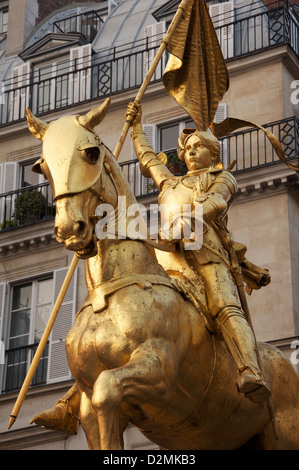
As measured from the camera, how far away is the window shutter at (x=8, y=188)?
23.9 meters

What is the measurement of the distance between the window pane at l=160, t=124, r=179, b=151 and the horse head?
15.1 meters

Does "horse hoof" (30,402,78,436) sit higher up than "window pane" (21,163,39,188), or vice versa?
"window pane" (21,163,39,188)

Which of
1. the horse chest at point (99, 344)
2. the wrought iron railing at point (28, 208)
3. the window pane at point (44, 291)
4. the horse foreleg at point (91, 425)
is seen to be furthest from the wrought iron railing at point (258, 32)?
the horse foreleg at point (91, 425)

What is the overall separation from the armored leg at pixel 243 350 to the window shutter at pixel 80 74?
17.1m

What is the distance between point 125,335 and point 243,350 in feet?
3.29

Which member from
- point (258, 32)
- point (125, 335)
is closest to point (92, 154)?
point (125, 335)

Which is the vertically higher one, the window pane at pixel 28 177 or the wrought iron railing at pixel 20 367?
the window pane at pixel 28 177

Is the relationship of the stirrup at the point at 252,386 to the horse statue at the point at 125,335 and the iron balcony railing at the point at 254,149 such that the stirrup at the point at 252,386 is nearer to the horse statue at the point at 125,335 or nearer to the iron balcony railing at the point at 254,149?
the horse statue at the point at 125,335

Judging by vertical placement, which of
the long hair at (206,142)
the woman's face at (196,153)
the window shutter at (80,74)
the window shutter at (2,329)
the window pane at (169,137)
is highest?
the window shutter at (80,74)

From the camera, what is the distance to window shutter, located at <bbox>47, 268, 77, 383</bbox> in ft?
69.2

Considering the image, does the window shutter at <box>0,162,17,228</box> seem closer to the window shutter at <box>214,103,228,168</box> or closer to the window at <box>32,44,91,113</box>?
the window at <box>32,44,91,113</box>

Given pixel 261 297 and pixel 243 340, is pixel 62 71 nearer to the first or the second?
pixel 261 297

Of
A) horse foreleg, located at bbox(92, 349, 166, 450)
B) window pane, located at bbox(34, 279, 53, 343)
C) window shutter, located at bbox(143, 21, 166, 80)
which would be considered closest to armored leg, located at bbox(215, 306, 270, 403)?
horse foreleg, located at bbox(92, 349, 166, 450)
